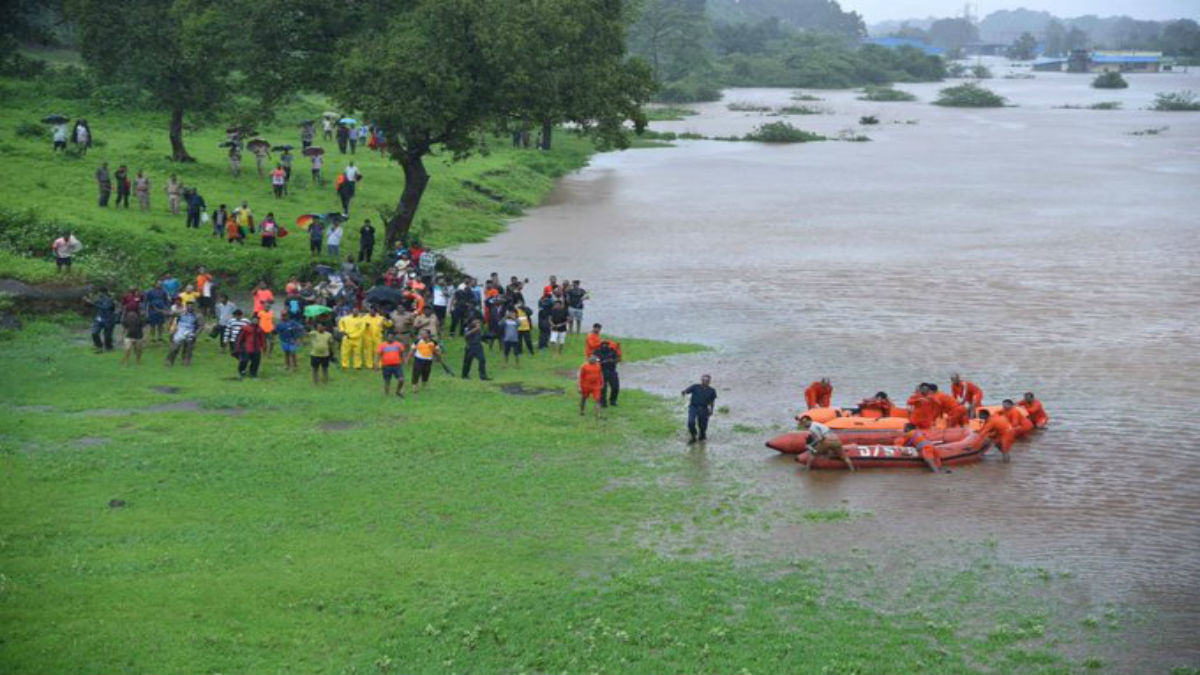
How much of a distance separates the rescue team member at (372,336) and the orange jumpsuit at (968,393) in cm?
1078

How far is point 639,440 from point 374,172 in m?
29.7

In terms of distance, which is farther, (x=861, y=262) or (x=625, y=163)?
(x=625, y=163)

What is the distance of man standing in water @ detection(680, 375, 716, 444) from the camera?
2227cm

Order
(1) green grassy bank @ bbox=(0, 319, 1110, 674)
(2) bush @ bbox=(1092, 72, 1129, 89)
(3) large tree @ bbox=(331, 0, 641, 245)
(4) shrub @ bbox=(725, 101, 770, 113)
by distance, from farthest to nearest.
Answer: (2) bush @ bbox=(1092, 72, 1129, 89), (4) shrub @ bbox=(725, 101, 770, 113), (3) large tree @ bbox=(331, 0, 641, 245), (1) green grassy bank @ bbox=(0, 319, 1110, 674)

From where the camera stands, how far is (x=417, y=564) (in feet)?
54.4

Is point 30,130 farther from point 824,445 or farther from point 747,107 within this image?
point 747,107

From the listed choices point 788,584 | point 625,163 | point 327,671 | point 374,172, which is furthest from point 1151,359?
point 625,163

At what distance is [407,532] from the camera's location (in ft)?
58.2

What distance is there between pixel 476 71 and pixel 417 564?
64.7 ft

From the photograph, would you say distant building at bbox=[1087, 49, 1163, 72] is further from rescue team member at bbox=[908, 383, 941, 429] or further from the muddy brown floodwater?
rescue team member at bbox=[908, 383, 941, 429]

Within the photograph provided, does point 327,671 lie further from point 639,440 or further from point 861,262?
point 861,262

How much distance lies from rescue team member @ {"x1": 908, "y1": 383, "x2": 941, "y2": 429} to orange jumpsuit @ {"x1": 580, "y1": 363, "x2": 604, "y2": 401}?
5.31 metres

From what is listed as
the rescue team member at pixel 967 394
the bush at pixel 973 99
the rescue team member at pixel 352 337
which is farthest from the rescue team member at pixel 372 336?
the bush at pixel 973 99

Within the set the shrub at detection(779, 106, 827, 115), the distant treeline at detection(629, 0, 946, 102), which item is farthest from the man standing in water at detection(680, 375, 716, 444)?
the distant treeline at detection(629, 0, 946, 102)
